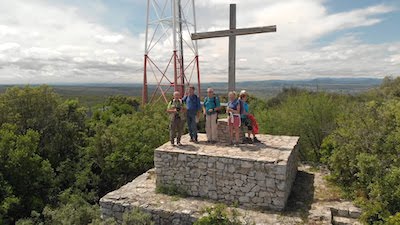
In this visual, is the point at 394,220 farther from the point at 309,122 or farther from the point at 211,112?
the point at 309,122

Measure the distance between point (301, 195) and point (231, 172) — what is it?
2430 millimetres

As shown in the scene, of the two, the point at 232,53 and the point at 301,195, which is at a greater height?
the point at 232,53

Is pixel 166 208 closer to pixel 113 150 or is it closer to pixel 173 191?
pixel 173 191

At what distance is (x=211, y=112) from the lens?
30.2 ft

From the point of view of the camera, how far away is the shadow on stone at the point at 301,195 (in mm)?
8000

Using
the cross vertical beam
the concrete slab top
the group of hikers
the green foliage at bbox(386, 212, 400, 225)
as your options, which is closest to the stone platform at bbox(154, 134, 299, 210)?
the concrete slab top

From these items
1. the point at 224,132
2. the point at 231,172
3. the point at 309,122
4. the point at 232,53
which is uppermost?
the point at 232,53

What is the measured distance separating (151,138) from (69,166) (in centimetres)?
397

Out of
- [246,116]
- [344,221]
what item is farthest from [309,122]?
[344,221]

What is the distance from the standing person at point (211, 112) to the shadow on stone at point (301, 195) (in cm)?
295

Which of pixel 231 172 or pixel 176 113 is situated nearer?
pixel 231 172

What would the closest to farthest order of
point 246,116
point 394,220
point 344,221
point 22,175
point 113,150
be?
point 394,220 < point 344,221 < point 246,116 < point 22,175 < point 113,150

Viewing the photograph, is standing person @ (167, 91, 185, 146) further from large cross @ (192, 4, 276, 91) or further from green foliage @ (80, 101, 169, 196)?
green foliage @ (80, 101, 169, 196)

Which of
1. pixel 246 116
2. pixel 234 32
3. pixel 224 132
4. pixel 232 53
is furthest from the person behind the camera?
pixel 224 132
